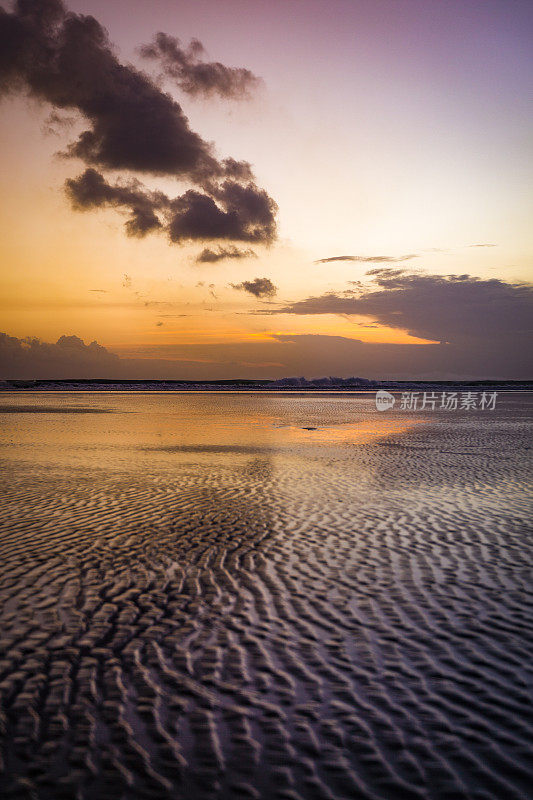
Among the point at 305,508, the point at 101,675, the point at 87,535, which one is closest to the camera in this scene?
the point at 101,675

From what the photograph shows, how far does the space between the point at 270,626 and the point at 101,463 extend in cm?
1472

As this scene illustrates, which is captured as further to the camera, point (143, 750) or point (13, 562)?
point (13, 562)

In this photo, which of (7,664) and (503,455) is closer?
(7,664)

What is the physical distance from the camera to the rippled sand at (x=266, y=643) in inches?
174

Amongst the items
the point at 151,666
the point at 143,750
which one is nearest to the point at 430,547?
the point at 151,666

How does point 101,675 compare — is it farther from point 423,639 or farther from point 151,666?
point 423,639

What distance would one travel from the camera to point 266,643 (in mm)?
6488

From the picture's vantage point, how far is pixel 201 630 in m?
6.85

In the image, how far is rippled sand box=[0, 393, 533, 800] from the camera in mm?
4430

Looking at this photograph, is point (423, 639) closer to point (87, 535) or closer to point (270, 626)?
point (270, 626)

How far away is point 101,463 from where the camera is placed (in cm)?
2033

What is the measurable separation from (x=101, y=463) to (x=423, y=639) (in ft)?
52.1

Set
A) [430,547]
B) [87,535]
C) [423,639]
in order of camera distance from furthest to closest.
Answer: [87,535], [430,547], [423,639]

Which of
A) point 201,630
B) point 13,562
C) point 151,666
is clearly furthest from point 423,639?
point 13,562
